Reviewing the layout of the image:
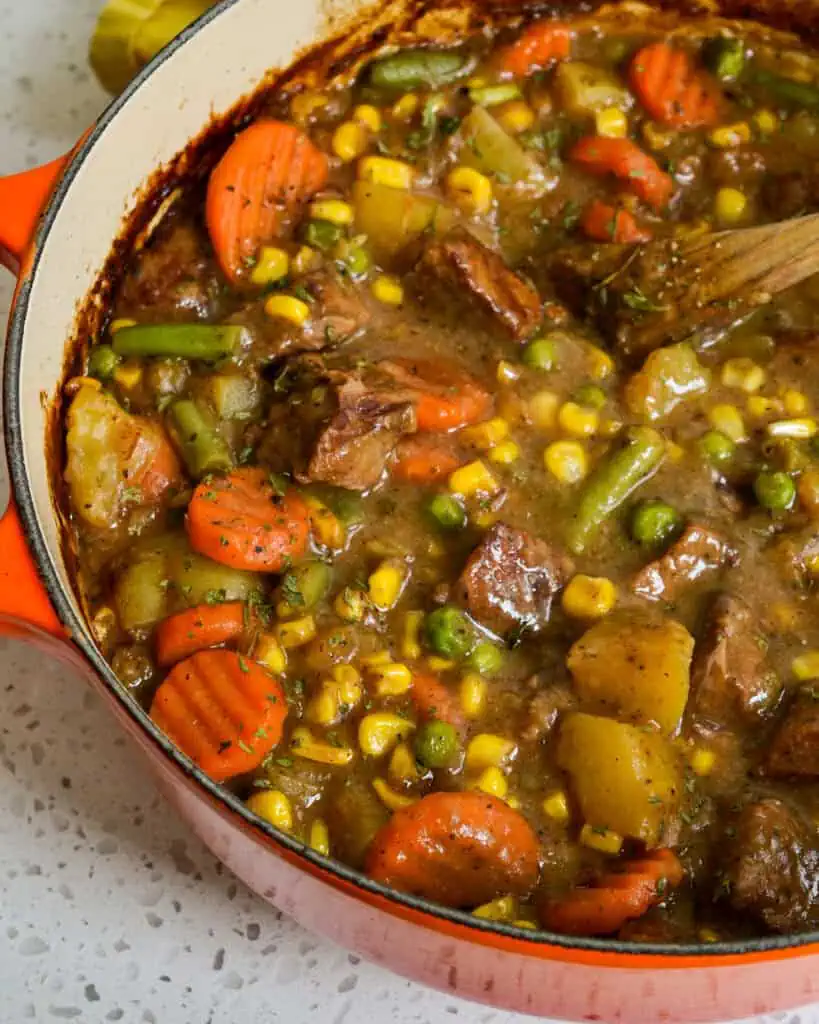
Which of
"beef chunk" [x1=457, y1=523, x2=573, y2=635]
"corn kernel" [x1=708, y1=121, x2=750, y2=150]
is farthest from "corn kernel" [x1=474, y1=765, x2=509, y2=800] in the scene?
"corn kernel" [x1=708, y1=121, x2=750, y2=150]

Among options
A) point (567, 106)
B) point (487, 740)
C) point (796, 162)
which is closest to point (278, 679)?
point (487, 740)

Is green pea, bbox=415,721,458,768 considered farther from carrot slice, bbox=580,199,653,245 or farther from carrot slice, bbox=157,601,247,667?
carrot slice, bbox=580,199,653,245

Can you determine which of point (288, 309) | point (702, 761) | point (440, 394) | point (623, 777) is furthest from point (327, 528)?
point (702, 761)

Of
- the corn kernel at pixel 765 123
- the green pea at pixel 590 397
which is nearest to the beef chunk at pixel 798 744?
the green pea at pixel 590 397

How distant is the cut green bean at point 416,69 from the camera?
3783mm

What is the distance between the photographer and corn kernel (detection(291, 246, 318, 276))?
11.5 feet

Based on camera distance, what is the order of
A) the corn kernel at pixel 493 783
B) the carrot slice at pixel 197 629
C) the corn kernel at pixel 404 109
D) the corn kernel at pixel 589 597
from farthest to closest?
1. the corn kernel at pixel 404 109
2. the corn kernel at pixel 589 597
3. the carrot slice at pixel 197 629
4. the corn kernel at pixel 493 783

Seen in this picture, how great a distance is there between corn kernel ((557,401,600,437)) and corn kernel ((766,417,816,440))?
1.48 feet

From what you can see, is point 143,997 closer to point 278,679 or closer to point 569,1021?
point 278,679

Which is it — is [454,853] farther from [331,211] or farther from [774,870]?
[331,211]

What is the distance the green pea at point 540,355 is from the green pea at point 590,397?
112 millimetres

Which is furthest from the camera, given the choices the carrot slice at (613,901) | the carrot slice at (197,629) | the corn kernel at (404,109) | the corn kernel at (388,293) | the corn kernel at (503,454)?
the corn kernel at (404,109)

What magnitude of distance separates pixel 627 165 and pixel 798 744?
1696mm

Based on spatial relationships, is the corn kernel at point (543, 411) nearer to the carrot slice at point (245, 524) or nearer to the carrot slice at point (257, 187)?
the carrot slice at point (245, 524)
